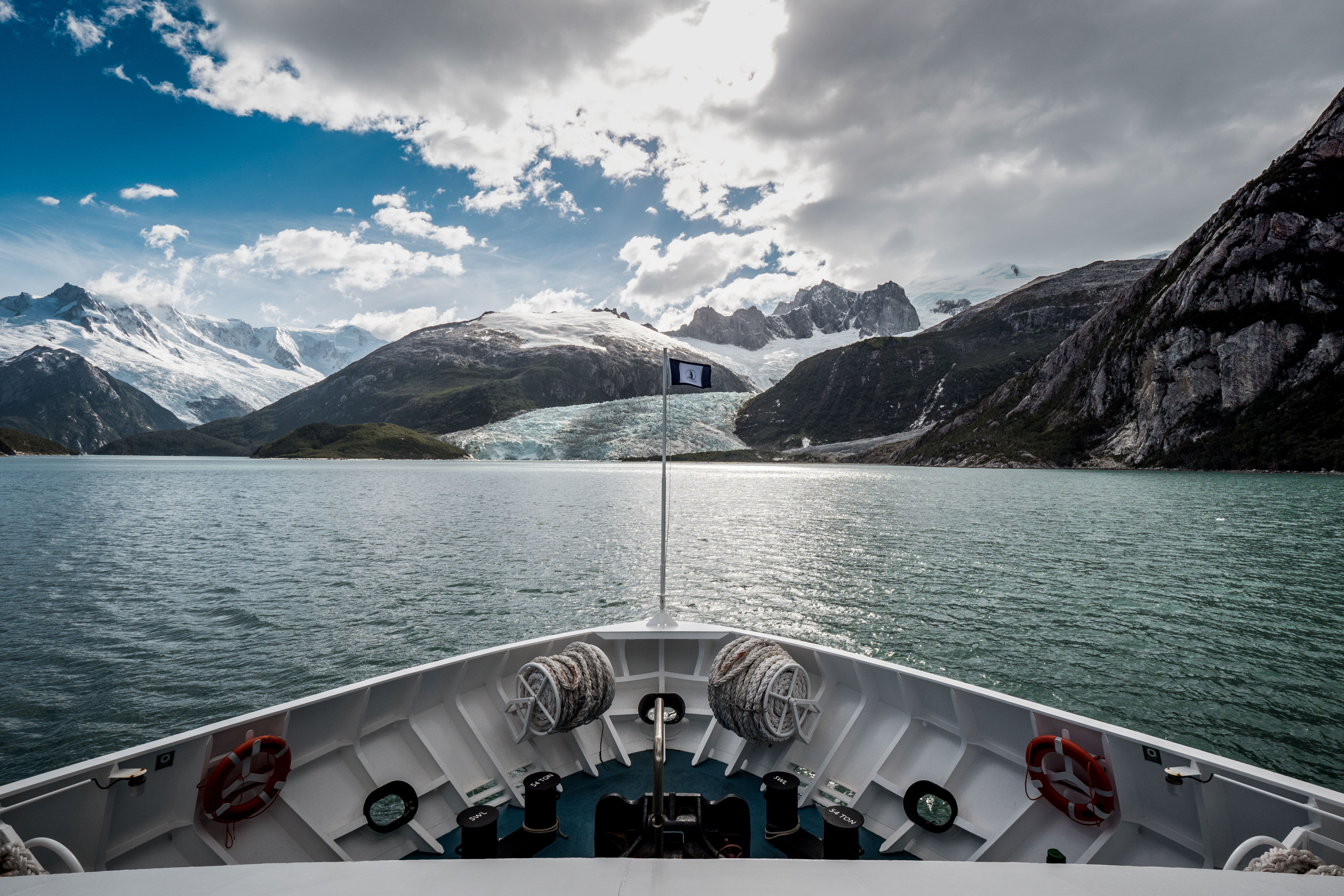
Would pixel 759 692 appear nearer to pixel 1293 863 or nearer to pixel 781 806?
pixel 781 806

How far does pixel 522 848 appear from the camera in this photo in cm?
576

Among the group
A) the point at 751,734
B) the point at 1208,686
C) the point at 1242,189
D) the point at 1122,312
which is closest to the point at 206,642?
the point at 751,734

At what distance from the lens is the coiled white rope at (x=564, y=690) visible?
22.4ft

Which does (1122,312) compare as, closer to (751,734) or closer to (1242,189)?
(1242,189)

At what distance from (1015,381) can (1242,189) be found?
62016 mm

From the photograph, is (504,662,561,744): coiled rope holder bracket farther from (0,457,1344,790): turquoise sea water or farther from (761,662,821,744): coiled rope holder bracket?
(0,457,1344,790): turquoise sea water

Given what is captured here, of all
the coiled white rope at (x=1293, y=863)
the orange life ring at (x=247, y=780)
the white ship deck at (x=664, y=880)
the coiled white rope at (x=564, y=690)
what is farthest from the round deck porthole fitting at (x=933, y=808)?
the orange life ring at (x=247, y=780)

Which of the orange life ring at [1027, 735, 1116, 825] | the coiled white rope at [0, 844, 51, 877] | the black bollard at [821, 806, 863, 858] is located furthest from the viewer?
the orange life ring at [1027, 735, 1116, 825]

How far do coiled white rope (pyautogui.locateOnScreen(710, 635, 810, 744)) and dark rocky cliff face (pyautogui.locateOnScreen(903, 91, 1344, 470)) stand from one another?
5291 inches

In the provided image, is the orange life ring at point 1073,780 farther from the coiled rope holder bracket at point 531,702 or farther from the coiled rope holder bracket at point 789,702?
the coiled rope holder bracket at point 531,702

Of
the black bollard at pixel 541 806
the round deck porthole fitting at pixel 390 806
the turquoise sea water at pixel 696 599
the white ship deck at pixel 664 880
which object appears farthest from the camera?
the turquoise sea water at pixel 696 599

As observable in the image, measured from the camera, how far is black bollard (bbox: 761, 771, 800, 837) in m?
5.79

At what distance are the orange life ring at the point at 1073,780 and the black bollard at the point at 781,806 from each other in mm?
2301

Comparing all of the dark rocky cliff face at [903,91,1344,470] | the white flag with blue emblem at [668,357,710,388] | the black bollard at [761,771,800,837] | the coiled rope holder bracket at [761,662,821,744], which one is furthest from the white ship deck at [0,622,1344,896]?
the dark rocky cliff face at [903,91,1344,470]
